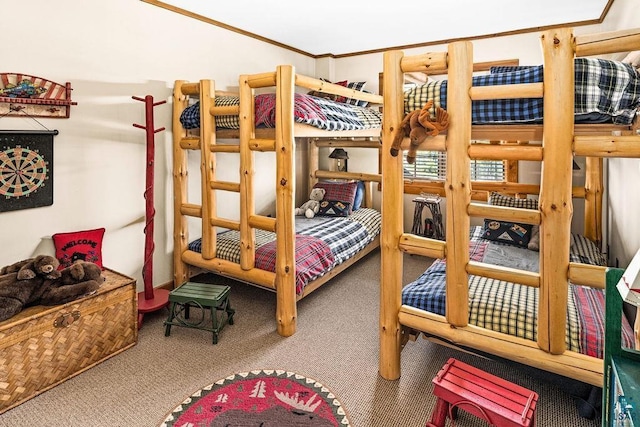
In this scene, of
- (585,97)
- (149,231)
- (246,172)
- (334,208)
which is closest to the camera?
(585,97)

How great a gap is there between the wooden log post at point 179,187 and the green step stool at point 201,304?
20.6 inches

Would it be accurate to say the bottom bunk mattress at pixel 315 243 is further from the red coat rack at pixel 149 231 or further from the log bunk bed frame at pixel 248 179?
the red coat rack at pixel 149 231

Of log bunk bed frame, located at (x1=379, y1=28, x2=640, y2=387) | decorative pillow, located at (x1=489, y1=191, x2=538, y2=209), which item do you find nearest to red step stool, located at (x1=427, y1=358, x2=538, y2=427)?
log bunk bed frame, located at (x1=379, y1=28, x2=640, y2=387)

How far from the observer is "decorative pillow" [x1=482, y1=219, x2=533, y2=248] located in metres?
3.32

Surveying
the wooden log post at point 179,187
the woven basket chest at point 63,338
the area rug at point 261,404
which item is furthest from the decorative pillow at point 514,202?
the woven basket chest at point 63,338

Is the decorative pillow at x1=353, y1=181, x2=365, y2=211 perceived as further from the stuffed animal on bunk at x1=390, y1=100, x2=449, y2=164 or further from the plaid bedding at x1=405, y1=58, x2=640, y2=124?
the plaid bedding at x1=405, y1=58, x2=640, y2=124

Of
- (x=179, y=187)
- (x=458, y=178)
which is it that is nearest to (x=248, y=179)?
(x=179, y=187)

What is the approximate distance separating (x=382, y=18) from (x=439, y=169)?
2.00 meters

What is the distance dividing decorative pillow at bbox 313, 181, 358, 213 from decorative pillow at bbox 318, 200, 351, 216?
7 cm

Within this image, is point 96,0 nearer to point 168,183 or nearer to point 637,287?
point 168,183

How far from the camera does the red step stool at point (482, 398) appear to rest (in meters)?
1.52

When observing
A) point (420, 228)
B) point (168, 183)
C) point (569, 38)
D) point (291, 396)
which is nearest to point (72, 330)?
point (291, 396)

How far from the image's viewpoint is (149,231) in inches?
116

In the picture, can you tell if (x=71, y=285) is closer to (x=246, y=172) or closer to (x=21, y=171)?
(x=21, y=171)
